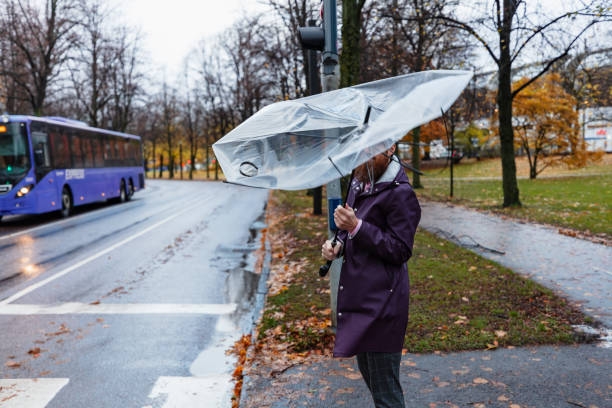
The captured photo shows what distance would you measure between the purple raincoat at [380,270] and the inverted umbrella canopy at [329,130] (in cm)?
33

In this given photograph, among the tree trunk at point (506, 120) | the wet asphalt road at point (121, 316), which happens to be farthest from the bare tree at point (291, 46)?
the wet asphalt road at point (121, 316)

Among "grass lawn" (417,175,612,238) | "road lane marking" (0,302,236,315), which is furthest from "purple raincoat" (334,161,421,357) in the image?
"grass lawn" (417,175,612,238)

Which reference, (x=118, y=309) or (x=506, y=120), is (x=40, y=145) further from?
(x=506, y=120)

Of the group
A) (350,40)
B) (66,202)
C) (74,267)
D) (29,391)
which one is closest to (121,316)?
(29,391)

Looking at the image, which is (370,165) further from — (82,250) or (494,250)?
(82,250)

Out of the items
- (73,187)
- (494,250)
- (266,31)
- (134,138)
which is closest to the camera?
(494,250)

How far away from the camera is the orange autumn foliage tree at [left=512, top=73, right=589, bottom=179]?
27312 millimetres

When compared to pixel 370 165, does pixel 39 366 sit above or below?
below

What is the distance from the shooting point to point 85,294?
698 cm

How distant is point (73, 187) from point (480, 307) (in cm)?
1653

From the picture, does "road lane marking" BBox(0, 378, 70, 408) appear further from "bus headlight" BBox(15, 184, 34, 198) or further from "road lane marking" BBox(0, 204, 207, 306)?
"bus headlight" BBox(15, 184, 34, 198)

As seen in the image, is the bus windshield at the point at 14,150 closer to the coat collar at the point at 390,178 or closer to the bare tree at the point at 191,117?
the coat collar at the point at 390,178

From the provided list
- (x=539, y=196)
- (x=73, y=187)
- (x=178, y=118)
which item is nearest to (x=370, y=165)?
(x=73, y=187)

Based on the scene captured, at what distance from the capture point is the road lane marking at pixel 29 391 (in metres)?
3.80
